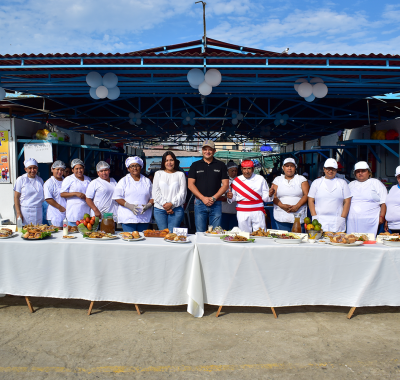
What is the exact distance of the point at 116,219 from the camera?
4.61 m

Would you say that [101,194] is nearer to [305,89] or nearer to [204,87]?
[204,87]

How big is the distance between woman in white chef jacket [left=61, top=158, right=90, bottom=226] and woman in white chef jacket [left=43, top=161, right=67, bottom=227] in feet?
0.76

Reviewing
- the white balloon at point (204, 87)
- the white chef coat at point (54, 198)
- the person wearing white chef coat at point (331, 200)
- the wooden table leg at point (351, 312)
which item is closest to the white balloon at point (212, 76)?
the white balloon at point (204, 87)

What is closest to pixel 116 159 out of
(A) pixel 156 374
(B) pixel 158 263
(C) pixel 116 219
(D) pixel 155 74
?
(D) pixel 155 74

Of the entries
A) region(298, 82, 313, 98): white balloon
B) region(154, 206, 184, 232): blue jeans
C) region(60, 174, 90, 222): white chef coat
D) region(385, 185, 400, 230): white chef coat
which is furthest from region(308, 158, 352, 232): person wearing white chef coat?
region(60, 174, 90, 222): white chef coat

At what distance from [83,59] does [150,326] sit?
4204 mm

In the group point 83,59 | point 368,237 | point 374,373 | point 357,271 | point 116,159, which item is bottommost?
point 374,373

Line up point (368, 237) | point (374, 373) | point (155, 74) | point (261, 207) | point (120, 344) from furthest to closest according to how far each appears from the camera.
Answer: point (155, 74)
point (261, 207)
point (368, 237)
point (120, 344)
point (374, 373)

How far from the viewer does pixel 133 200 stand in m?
4.36

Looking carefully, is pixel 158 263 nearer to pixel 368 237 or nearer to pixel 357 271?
pixel 357 271

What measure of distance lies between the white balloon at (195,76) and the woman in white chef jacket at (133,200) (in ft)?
6.59

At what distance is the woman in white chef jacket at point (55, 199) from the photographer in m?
4.91

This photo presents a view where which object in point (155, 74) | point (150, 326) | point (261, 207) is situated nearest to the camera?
point (150, 326)

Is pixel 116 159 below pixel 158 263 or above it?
above
